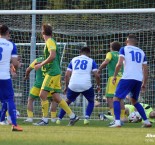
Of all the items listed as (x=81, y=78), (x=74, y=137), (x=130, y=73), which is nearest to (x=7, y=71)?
(x=74, y=137)

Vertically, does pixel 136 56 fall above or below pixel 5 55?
below

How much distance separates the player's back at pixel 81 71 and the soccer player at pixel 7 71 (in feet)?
11.7

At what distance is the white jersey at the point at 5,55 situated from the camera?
15.6 meters

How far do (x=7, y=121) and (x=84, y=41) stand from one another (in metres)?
4.93

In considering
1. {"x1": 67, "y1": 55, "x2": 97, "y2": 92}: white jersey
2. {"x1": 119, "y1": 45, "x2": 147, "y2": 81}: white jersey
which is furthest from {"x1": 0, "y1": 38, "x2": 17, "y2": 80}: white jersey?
{"x1": 67, "y1": 55, "x2": 97, "y2": 92}: white jersey

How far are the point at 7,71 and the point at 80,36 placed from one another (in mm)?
6948

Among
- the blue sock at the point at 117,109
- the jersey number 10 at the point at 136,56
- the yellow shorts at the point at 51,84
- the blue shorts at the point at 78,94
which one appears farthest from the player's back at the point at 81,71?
the jersey number 10 at the point at 136,56

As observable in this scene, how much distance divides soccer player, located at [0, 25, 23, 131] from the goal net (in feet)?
16.9

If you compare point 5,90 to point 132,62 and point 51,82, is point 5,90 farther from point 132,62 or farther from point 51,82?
point 132,62

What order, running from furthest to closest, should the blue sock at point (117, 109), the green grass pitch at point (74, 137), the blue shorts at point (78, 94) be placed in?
the blue shorts at point (78, 94) → the blue sock at point (117, 109) → the green grass pitch at point (74, 137)

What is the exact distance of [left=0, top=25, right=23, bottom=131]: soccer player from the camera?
15.5 meters

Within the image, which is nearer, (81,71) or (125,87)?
(125,87)

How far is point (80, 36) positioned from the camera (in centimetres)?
2247

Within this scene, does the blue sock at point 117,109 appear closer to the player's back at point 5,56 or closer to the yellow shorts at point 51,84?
the yellow shorts at point 51,84
